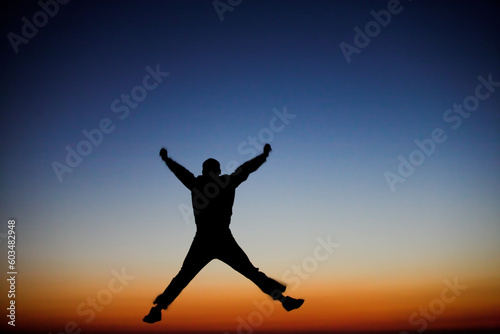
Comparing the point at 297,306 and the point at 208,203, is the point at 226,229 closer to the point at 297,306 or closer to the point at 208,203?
the point at 208,203

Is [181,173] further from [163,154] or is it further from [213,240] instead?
[213,240]

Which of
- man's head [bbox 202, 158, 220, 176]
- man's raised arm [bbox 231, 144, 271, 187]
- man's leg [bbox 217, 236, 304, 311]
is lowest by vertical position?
man's leg [bbox 217, 236, 304, 311]

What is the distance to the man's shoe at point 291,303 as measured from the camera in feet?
20.5

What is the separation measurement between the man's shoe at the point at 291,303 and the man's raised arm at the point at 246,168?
2022 mm

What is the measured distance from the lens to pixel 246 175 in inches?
258

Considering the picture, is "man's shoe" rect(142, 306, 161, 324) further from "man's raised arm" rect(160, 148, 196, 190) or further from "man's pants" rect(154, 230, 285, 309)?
"man's raised arm" rect(160, 148, 196, 190)

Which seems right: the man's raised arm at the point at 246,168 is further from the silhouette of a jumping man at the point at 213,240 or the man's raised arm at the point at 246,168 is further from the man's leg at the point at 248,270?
the man's leg at the point at 248,270

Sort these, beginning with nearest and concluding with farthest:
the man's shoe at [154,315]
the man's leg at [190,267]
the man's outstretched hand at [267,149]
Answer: the man's shoe at [154,315] < the man's leg at [190,267] < the man's outstretched hand at [267,149]

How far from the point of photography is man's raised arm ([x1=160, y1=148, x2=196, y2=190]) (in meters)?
6.43

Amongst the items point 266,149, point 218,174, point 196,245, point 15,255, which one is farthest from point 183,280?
point 15,255

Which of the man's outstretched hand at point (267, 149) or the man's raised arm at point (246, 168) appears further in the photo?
the man's outstretched hand at point (267, 149)

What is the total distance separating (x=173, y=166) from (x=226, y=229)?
4.46 feet

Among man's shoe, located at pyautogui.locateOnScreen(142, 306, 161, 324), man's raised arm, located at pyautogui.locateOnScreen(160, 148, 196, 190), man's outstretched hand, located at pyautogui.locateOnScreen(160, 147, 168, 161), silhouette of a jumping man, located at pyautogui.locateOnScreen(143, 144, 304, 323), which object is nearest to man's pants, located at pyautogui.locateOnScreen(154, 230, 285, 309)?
silhouette of a jumping man, located at pyautogui.locateOnScreen(143, 144, 304, 323)

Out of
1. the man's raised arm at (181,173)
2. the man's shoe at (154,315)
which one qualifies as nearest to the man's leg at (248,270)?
the man's raised arm at (181,173)
